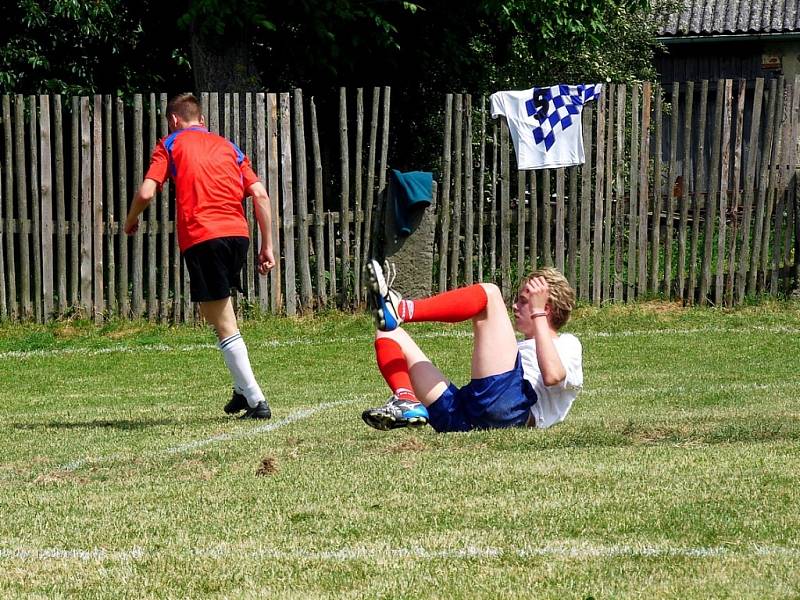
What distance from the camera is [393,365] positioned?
7.11 m

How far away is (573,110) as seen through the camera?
14.7 m

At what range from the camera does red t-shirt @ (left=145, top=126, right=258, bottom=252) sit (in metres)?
8.48

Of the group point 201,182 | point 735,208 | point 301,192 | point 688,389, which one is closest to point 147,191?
point 201,182

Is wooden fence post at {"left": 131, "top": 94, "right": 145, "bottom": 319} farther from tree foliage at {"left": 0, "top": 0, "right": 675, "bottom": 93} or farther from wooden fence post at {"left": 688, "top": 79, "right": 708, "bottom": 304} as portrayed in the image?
wooden fence post at {"left": 688, "top": 79, "right": 708, "bottom": 304}

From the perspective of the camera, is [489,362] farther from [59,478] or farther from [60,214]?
[60,214]

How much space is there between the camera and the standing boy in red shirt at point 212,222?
844cm

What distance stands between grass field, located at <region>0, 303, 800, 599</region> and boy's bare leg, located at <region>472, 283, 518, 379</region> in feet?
1.09

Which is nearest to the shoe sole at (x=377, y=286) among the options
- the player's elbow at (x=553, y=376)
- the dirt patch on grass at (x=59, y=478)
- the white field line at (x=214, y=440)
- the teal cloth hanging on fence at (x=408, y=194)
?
the player's elbow at (x=553, y=376)

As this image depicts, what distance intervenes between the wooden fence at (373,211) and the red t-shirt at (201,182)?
549cm

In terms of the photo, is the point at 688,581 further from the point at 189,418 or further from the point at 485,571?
the point at 189,418

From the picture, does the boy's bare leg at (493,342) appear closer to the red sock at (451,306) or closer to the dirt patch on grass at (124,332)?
the red sock at (451,306)

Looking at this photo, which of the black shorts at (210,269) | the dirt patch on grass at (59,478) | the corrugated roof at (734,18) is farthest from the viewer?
the corrugated roof at (734,18)

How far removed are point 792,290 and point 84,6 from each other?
883cm

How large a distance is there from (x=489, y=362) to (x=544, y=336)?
324 mm
